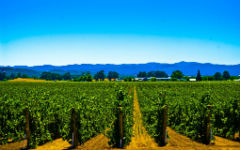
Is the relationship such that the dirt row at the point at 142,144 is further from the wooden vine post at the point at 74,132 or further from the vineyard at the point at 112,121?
the wooden vine post at the point at 74,132

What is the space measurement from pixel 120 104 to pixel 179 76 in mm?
162147

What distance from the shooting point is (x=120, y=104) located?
1022cm

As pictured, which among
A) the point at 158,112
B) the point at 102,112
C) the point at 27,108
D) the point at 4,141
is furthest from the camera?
the point at 102,112

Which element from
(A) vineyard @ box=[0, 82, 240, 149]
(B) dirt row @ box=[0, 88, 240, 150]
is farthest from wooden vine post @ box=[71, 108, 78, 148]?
(B) dirt row @ box=[0, 88, 240, 150]

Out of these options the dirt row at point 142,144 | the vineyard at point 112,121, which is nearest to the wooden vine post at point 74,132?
the vineyard at point 112,121

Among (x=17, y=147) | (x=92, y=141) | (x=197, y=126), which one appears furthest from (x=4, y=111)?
(x=197, y=126)

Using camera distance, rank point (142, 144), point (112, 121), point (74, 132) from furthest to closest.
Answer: point (142, 144)
point (112, 121)
point (74, 132)

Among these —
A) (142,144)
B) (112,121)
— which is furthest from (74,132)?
(142,144)

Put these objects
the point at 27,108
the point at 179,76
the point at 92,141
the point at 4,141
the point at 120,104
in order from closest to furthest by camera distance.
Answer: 1. the point at 120,104
2. the point at 27,108
3. the point at 4,141
4. the point at 92,141
5. the point at 179,76

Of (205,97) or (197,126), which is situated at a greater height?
(205,97)

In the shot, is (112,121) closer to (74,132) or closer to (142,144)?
(74,132)

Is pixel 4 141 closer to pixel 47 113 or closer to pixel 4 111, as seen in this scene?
pixel 4 111

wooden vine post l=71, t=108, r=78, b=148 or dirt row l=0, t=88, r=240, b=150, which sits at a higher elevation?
wooden vine post l=71, t=108, r=78, b=148

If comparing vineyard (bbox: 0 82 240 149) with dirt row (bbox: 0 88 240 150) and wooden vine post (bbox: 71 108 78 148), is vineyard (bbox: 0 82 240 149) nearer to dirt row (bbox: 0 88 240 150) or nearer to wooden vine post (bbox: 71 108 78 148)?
wooden vine post (bbox: 71 108 78 148)
